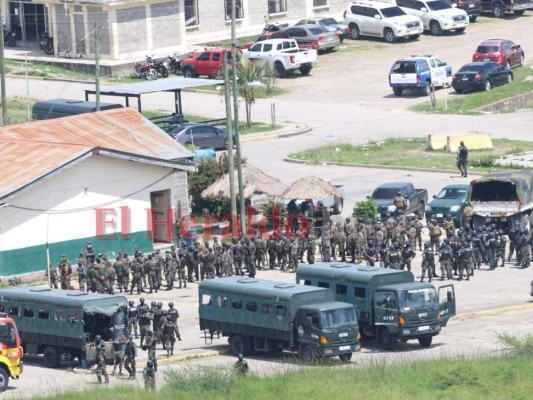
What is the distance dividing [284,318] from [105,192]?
1395 centimetres

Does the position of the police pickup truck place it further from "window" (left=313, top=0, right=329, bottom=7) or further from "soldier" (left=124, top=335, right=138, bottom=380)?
"soldier" (left=124, top=335, right=138, bottom=380)

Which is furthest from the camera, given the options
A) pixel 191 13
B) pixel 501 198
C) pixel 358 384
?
pixel 191 13

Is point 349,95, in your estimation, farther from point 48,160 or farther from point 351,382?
point 351,382

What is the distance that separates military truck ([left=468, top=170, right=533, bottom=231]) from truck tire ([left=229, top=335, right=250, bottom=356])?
527 inches

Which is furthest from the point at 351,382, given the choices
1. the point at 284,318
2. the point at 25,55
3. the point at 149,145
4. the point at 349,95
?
the point at 25,55

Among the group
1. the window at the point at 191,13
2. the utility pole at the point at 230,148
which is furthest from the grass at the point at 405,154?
the window at the point at 191,13

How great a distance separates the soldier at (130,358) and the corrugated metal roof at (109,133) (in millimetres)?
14970

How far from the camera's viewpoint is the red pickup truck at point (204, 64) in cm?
6925

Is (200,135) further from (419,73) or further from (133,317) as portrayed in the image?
(133,317)

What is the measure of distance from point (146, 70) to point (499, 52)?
1596 cm

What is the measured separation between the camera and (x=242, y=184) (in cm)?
4666

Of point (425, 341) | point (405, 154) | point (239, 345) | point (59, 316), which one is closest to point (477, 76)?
point (405, 154)

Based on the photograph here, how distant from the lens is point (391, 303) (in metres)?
34.2

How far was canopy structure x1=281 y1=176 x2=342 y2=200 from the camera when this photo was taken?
154 ft
